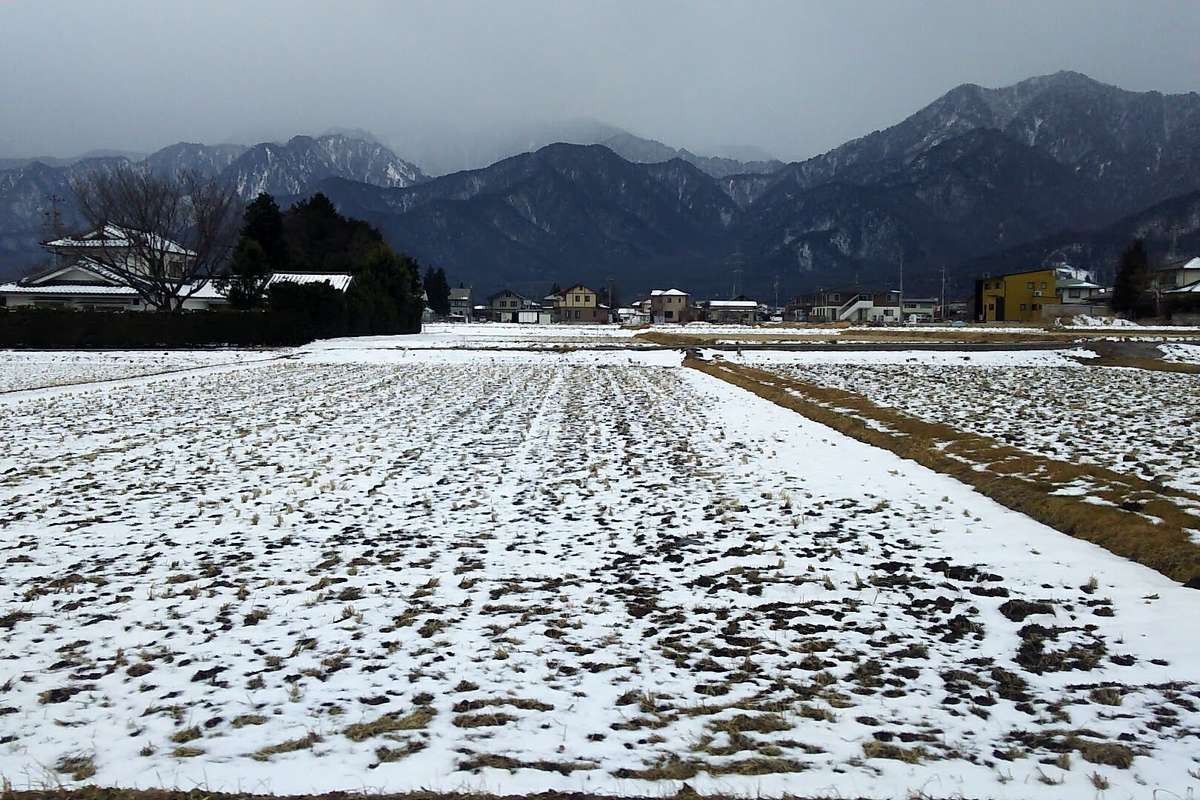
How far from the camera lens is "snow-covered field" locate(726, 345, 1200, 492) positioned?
1173cm

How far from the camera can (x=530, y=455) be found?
40.7ft

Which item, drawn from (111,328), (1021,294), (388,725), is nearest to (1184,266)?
(1021,294)

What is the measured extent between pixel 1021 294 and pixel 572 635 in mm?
112692

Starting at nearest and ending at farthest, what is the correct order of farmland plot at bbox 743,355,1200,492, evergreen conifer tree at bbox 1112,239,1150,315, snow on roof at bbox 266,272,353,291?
1. farmland plot at bbox 743,355,1200,492
2. snow on roof at bbox 266,272,353,291
3. evergreen conifer tree at bbox 1112,239,1150,315

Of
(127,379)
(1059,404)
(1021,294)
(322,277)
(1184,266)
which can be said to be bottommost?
(1059,404)

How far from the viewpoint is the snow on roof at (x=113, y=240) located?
60.0 meters

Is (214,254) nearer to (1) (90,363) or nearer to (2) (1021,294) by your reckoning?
(1) (90,363)

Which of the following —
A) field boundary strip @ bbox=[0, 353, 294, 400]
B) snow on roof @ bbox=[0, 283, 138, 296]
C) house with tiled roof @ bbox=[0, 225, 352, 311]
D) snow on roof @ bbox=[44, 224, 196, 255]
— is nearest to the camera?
field boundary strip @ bbox=[0, 353, 294, 400]

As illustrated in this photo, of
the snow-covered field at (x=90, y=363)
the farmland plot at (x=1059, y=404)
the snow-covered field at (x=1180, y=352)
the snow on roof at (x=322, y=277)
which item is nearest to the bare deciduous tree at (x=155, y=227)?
the snow on roof at (x=322, y=277)

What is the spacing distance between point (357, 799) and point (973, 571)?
5.62 metres

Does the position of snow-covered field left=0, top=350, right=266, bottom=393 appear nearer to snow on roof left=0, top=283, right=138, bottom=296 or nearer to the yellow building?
snow on roof left=0, top=283, right=138, bottom=296

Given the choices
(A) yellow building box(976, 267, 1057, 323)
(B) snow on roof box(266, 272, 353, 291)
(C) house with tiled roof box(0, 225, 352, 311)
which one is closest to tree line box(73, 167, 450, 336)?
(C) house with tiled roof box(0, 225, 352, 311)

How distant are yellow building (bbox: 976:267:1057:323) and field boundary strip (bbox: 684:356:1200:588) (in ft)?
320

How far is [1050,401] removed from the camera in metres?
18.9
